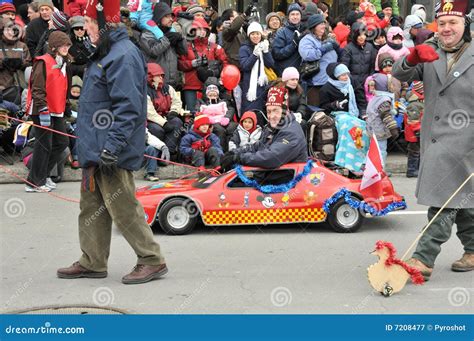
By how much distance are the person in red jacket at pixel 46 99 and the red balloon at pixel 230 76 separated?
2519 millimetres

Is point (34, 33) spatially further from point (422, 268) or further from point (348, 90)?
point (422, 268)

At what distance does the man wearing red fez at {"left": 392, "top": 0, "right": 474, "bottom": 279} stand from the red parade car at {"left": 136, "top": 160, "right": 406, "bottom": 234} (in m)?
1.78

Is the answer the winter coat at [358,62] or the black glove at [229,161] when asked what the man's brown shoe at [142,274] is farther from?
the winter coat at [358,62]

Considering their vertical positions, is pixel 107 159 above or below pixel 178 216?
above

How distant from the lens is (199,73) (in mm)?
12391

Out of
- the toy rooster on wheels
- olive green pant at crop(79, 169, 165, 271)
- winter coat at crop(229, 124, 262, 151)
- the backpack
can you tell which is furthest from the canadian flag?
the backpack

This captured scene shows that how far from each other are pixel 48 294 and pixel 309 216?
10.2 ft

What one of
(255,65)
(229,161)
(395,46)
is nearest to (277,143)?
(229,161)

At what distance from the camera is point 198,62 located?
1231cm

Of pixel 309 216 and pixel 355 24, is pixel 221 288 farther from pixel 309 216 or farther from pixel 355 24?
pixel 355 24

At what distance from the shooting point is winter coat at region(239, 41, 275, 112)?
12156 millimetres

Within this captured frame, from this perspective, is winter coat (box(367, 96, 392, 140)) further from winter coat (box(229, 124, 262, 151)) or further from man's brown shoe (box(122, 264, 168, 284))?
man's brown shoe (box(122, 264, 168, 284))

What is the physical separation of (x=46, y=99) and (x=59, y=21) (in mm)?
1983

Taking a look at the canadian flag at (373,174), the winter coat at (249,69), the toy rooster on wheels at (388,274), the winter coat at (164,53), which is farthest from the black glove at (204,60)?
the toy rooster on wheels at (388,274)
